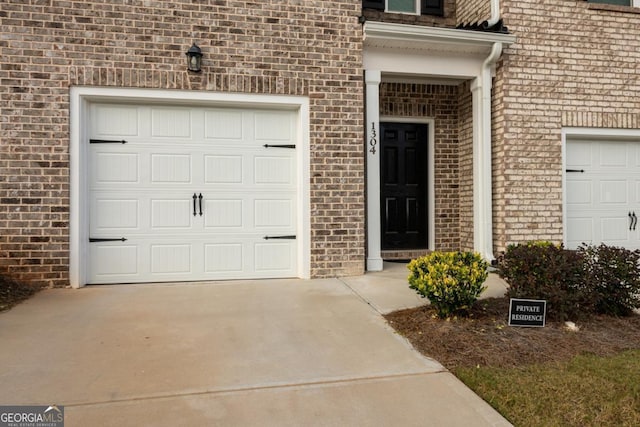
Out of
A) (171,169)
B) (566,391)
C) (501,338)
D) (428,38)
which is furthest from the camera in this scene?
(428,38)

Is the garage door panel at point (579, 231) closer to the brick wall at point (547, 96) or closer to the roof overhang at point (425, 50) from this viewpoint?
the brick wall at point (547, 96)

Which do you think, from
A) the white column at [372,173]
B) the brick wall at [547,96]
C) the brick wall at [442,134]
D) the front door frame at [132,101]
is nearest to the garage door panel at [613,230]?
the brick wall at [547,96]

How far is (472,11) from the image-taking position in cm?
698

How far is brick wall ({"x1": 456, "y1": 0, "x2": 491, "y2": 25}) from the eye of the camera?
663 cm

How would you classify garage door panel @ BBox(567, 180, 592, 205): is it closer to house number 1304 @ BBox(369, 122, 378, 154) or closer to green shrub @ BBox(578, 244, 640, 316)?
green shrub @ BBox(578, 244, 640, 316)

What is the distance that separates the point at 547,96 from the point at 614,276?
129 inches

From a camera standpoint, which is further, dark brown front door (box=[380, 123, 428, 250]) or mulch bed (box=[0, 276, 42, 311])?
dark brown front door (box=[380, 123, 428, 250])

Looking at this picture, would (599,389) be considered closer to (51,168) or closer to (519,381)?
(519,381)

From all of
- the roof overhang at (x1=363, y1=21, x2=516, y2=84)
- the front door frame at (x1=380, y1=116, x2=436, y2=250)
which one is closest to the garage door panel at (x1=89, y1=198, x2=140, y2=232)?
the roof overhang at (x1=363, y1=21, x2=516, y2=84)

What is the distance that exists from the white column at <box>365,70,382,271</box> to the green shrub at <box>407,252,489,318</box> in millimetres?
2041

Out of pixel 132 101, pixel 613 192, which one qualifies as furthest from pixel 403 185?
pixel 132 101

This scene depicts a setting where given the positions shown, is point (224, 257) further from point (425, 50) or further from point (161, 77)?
point (425, 50)

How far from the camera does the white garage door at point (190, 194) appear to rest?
5.42 m

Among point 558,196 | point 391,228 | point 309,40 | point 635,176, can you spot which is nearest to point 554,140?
point 558,196
